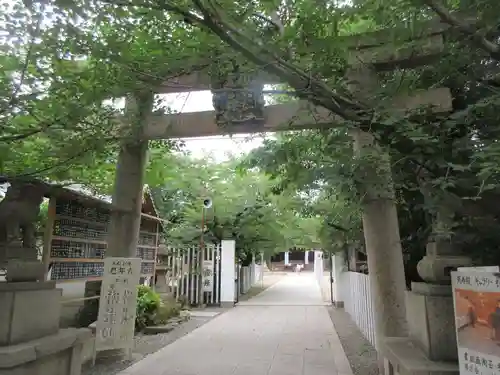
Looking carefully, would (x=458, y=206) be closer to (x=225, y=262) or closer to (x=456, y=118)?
(x=456, y=118)

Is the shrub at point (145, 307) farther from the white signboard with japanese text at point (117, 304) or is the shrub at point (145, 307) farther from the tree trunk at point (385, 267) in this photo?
the tree trunk at point (385, 267)

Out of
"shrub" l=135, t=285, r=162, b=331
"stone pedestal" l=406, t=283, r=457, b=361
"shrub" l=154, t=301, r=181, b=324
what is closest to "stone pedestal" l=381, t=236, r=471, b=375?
"stone pedestal" l=406, t=283, r=457, b=361

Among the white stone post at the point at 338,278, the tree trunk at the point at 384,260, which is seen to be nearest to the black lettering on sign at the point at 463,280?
the tree trunk at the point at 384,260

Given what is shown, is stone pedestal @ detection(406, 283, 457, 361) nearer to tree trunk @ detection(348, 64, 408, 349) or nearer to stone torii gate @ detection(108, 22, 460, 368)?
stone torii gate @ detection(108, 22, 460, 368)

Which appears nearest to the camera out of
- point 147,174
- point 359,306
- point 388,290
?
point 388,290

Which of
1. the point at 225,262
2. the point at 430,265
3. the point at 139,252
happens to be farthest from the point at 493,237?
the point at 225,262

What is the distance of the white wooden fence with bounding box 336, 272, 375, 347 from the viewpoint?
757 centimetres

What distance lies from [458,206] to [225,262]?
37.8 feet

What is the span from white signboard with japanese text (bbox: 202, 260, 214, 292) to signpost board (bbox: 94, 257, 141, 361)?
25.1ft

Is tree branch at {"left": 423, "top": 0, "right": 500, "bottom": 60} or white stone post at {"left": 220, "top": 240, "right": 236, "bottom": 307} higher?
tree branch at {"left": 423, "top": 0, "right": 500, "bottom": 60}

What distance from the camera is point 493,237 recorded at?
3217 millimetres

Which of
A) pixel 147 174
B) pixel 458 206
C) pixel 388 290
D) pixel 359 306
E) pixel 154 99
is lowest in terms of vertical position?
pixel 359 306

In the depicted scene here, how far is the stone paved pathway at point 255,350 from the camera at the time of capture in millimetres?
5977

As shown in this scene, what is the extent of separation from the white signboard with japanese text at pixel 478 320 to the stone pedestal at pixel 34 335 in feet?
11.2
